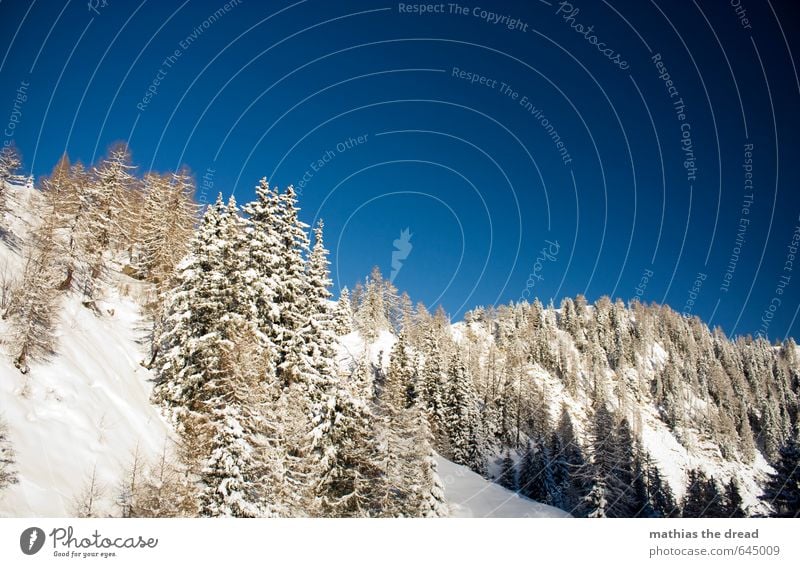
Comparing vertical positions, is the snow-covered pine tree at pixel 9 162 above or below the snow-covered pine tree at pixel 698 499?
above

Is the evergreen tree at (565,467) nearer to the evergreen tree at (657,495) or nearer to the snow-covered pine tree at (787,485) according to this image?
the evergreen tree at (657,495)

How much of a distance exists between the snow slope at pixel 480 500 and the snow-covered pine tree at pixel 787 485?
51.1 feet

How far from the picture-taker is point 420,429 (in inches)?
875

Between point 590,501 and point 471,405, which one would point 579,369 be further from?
point 590,501

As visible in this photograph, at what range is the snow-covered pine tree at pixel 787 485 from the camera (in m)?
15.8

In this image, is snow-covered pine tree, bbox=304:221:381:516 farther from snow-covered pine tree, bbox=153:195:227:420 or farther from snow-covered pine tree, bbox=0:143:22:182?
snow-covered pine tree, bbox=0:143:22:182
